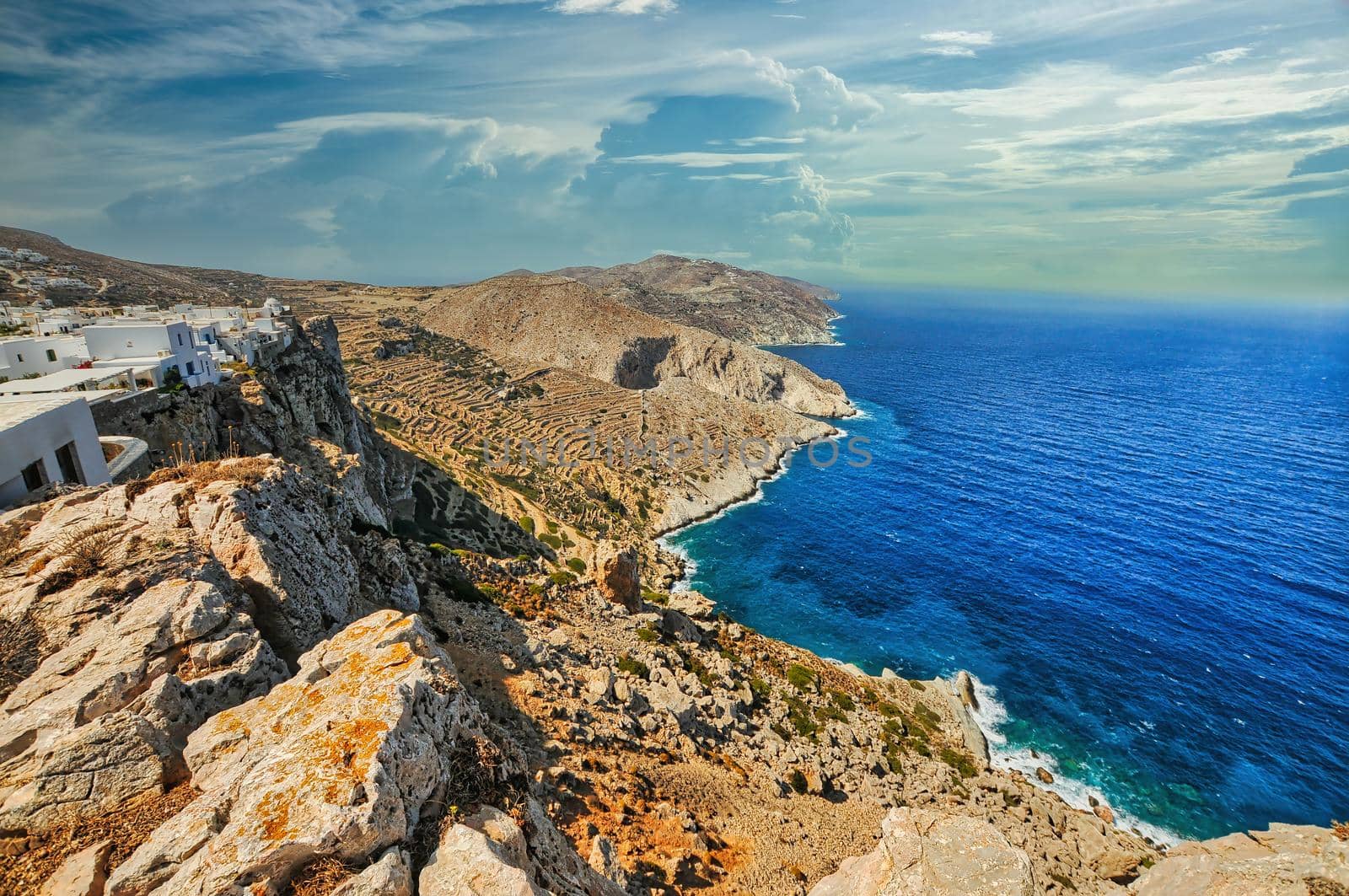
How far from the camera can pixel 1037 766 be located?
4134 centimetres

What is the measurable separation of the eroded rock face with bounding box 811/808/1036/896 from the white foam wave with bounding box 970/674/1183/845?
34426mm

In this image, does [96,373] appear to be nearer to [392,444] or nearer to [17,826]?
[17,826]

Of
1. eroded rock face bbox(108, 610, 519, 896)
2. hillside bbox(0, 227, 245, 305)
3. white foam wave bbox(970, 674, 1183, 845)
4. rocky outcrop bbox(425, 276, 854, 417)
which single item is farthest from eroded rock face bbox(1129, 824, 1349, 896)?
hillside bbox(0, 227, 245, 305)

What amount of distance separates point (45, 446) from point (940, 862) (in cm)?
2637

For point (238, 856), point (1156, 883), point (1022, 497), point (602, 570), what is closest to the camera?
point (238, 856)

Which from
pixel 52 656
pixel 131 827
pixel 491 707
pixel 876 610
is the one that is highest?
pixel 52 656

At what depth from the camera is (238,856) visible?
7.37 meters

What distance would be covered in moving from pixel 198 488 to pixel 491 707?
1077 cm

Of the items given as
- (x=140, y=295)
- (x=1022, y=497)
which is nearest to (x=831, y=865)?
(x=1022, y=497)

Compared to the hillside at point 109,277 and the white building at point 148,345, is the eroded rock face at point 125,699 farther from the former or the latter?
the hillside at point 109,277

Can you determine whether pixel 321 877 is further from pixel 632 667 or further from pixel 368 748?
pixel 632 667

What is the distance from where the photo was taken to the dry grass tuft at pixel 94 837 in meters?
7.69

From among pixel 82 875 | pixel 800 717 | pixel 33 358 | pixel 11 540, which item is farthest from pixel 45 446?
pixel 800 717

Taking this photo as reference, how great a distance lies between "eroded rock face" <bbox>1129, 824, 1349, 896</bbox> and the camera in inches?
617
